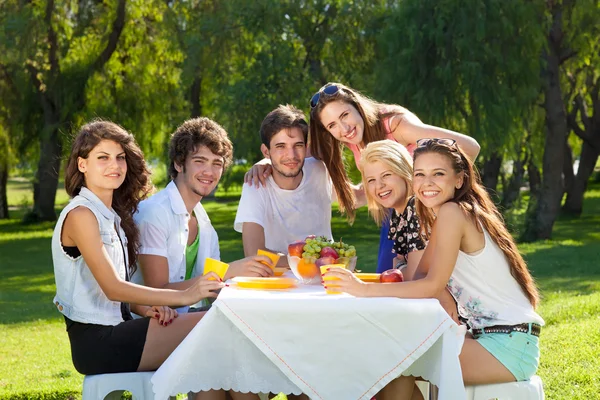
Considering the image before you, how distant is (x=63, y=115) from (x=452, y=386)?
19836mm

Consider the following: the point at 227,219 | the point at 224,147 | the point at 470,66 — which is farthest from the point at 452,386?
the point at 227,219

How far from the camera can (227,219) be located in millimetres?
26609

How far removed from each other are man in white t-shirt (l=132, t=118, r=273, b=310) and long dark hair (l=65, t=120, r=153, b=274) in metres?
0.09

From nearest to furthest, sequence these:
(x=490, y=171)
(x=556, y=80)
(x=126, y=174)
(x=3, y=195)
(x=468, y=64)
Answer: (x=126, y=174)
(x=468, y=64)
(x=556, y=80)
(x=490, y=171)
(x=3, y=195)

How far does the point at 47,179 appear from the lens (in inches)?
925

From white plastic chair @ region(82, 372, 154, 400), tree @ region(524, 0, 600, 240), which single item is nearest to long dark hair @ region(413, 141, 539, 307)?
white plastic chair @ region(82, 372, 154, 400)

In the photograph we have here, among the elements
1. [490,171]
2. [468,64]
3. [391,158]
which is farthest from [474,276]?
[490,171]

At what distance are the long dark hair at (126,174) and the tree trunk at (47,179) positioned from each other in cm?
1762

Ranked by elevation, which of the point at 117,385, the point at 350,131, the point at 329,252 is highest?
the point at 350,131

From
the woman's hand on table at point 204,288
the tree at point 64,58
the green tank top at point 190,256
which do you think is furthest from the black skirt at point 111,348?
the tree at point 64,58

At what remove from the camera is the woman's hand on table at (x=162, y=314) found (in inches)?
153

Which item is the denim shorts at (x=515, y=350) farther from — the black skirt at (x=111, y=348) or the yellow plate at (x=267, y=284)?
the black skirt at (x=111, y=348)

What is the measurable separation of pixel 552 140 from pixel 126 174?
14486mm

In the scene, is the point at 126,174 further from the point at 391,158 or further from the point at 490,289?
the point at 490,289
